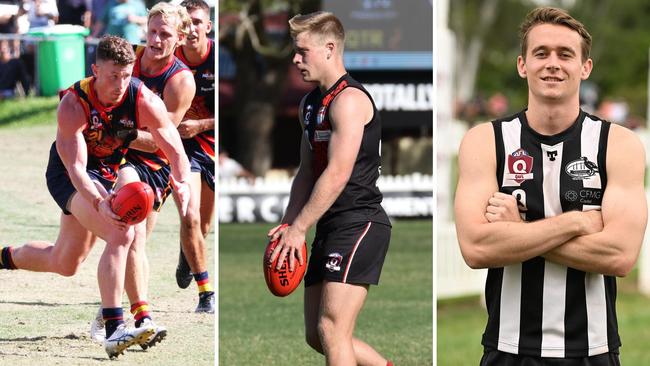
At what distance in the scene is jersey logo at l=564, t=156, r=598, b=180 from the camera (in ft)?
15.6

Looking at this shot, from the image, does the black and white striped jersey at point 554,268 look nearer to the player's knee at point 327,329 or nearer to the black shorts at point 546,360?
the black shorts at point 546,360

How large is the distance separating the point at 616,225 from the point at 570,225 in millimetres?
176

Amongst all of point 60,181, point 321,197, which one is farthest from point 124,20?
point 321,197

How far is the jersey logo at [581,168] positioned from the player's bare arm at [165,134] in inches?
93.8

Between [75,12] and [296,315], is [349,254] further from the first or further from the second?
[296,315]

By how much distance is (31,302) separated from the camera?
6.66m

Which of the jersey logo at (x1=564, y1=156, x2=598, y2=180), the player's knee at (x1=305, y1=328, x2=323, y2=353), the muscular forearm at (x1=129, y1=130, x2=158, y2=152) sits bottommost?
the player's knee at (x1=305, y1=328, x2=323, y2=353)

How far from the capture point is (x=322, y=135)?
19.4ft

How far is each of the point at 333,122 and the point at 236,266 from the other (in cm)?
745

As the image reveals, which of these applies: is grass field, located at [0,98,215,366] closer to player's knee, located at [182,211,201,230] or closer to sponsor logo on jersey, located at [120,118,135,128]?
player's knee, located at [182,211,201,230]

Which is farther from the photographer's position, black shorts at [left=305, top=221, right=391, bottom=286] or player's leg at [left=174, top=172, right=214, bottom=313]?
player's leg at [left=174, top=172, right=214, bottom=313]

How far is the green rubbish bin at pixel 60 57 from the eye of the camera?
6594 millimetres

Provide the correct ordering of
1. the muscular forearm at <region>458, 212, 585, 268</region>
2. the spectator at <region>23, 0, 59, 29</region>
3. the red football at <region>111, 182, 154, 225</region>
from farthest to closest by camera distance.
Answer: the spectator at <region>23, 0, 59, 29</region> < the red football at <region>111, 182, 154, 225</region> < the muscular forearm at <region>458, 212, 585, 268</region>

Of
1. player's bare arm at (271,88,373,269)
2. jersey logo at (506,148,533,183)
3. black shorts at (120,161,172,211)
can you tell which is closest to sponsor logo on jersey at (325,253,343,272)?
player's bare arm at (271,88,373,269)
